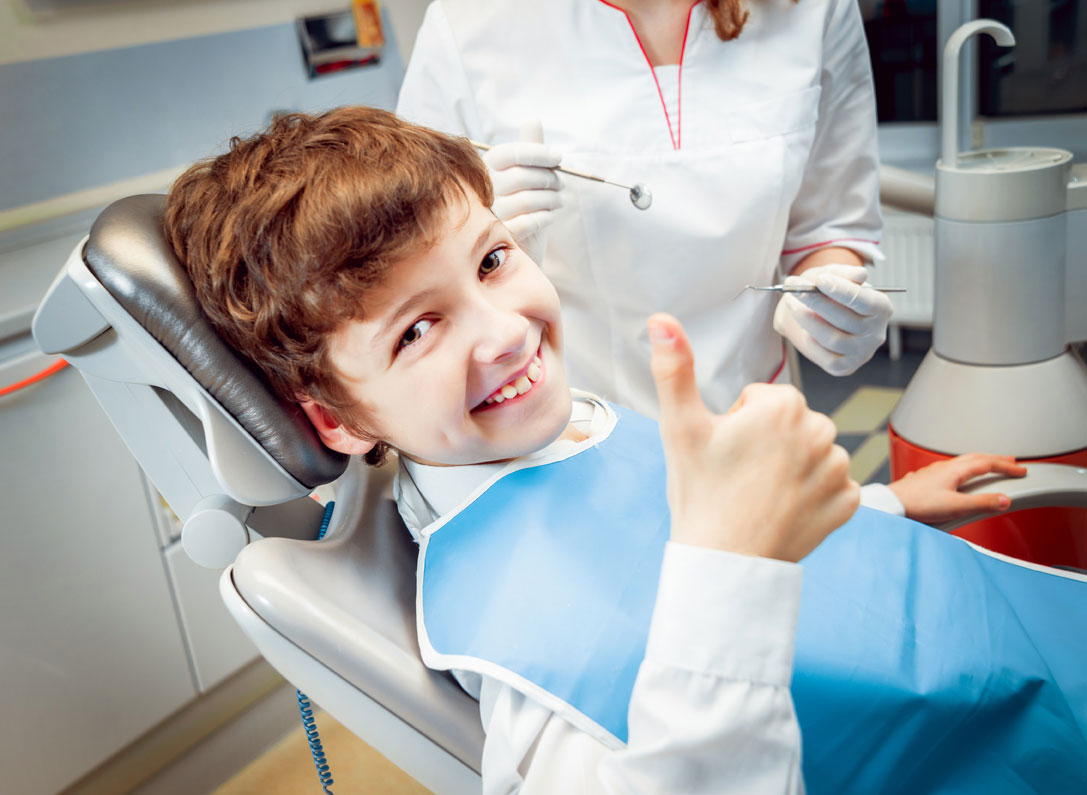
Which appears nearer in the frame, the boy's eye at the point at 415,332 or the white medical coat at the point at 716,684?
the white medical coat at the point at 716,684

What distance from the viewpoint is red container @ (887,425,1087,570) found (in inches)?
44.8

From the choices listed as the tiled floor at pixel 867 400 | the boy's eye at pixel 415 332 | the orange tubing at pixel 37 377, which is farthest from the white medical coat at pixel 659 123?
the tiled floor at pixel 867 400

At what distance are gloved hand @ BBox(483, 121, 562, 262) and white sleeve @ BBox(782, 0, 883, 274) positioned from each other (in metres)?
0.43

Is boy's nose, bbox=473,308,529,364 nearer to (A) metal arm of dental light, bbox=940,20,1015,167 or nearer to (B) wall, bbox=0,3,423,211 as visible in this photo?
(A) metal arm of dental light, bbox=940,20,1015,167

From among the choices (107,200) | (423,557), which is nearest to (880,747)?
(423,557)

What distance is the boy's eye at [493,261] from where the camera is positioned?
2.87ft

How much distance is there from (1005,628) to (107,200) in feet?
6.80

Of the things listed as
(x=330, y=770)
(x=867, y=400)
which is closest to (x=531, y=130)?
(x=330, y=770)

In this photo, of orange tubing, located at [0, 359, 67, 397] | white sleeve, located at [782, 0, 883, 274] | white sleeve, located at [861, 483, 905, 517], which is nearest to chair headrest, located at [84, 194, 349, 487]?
white sleeve, located at [861, 483, 905, 517]

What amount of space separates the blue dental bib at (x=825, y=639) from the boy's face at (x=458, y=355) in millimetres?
86

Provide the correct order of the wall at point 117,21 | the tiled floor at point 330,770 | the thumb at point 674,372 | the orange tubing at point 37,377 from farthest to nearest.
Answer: the wall at point 117,21 → the tiled floor at point 330,770 → the orange tubing at point 37,377 → the thumb at point 674,372

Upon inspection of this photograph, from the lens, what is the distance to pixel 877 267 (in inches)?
140

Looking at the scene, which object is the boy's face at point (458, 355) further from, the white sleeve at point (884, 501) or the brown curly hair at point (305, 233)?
the white sleeve at point (884, 501)

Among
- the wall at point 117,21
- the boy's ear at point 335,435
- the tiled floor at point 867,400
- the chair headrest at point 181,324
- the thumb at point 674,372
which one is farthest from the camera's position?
the tiled floor at point 867,400
